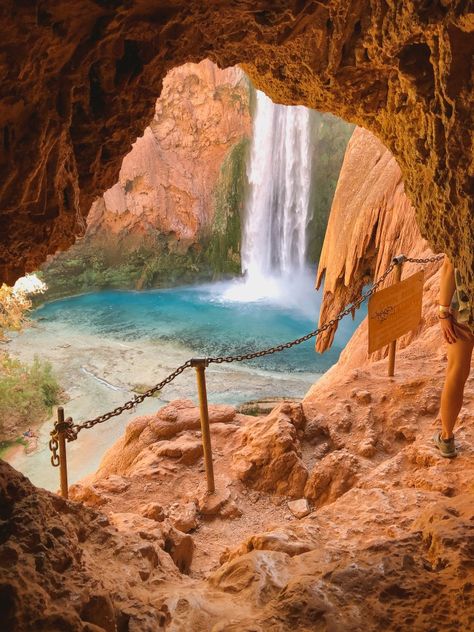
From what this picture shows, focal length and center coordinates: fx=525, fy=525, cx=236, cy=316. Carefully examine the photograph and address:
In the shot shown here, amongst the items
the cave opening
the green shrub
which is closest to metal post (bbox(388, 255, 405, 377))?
the cave opening

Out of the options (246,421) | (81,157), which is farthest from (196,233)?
(81,157)

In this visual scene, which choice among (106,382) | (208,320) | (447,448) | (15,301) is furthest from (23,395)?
(447,448)

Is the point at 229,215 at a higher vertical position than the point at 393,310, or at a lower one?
higher

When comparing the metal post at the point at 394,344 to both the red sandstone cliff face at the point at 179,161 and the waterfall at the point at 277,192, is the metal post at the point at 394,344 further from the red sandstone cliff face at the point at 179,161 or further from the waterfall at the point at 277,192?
the waterfall at the point at 277,192

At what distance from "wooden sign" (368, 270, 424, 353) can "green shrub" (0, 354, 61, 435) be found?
6.80 meters

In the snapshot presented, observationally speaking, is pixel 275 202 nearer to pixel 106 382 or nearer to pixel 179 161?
pixel 179 161

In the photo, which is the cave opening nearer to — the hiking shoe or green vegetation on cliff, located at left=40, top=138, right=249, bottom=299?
the hiking shoe

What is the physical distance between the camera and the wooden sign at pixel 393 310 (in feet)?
12.1

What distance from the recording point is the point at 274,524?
296cm

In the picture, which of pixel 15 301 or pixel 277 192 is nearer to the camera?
pixel 15 301

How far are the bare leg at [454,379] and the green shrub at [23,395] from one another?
7416 mm

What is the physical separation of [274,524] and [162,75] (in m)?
2.40

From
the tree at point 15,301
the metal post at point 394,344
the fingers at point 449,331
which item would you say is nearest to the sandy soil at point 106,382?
the tree at point 15,301

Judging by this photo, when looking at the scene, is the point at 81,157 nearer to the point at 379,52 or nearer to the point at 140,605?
the point at 379,52
